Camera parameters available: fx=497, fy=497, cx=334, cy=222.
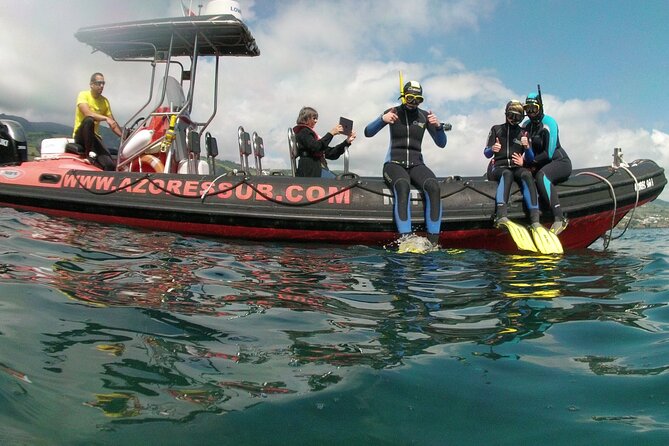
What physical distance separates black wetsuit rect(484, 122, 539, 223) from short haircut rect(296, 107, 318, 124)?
2.24m

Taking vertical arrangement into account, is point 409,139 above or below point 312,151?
above

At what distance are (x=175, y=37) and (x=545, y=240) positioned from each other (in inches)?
222

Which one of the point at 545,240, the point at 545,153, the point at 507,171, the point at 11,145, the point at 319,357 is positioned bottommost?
the point at 319,357

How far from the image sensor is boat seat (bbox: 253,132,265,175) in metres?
7.30

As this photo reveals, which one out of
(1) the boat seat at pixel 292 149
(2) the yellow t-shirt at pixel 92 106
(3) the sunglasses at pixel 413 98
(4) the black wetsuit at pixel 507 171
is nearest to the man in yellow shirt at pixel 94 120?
(2) the yellow t-shirt at pixel 92 106

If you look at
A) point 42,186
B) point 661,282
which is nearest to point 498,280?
point 661,282

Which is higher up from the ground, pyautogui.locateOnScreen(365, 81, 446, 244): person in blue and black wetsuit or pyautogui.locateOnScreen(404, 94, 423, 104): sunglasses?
pyautogui.locateOnScreen(404, 94, 423, 104): sunglasses

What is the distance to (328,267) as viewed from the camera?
4.09 m

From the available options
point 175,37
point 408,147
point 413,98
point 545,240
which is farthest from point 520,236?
point 175,37

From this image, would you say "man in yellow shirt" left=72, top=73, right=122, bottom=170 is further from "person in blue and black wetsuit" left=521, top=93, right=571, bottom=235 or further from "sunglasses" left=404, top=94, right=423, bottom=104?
"person in blue and black wetsuit" left=521, top=93, right=571, bottom=235

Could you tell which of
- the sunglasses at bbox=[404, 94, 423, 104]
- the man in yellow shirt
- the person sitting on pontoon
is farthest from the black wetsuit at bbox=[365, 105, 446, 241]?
the man in yellow shirt

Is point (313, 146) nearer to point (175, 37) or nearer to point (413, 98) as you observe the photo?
point (413, 98)

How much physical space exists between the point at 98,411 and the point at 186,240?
4.21m

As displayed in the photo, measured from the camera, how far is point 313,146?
6133mm
